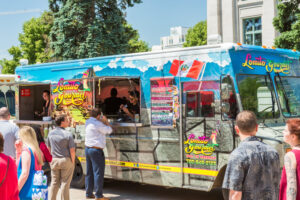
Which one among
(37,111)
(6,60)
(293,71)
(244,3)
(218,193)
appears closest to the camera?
(293,71)

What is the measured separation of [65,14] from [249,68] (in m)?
16.3

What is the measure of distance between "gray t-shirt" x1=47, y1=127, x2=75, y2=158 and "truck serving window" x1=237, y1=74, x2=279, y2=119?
2.88 meters

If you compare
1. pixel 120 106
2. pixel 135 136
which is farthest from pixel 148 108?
pixel 120 106

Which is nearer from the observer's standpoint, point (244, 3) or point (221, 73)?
point (221, 73)

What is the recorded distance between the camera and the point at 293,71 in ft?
26.3

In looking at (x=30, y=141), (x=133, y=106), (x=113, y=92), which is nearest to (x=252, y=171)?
(x=30, y=141)

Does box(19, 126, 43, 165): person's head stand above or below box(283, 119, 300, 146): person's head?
below

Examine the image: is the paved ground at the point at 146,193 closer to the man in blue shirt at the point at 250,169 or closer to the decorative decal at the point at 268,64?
the decorative decal at the point at 268,64

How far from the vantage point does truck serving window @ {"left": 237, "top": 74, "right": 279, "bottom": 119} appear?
7.12 m

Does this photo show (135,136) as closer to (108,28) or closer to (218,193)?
(218,193)

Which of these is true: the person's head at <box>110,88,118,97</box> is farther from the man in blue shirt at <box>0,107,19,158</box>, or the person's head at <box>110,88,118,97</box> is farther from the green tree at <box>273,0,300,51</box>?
the green tree at <box>273,0,300,51</box>

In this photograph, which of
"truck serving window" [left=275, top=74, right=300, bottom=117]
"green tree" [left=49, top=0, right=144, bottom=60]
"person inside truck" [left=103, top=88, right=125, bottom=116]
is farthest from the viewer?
"green tree" [left=49, top=0, right=144, bottom=60]

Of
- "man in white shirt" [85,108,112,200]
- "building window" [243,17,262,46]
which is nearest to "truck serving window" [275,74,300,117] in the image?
"man in white shirt" [85,108,112,200]

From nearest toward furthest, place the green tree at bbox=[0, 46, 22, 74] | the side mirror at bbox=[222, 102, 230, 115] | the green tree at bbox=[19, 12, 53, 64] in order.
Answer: the side mirror at bbox=[222, 102, 230, 115] → the green tree at bbox=[19, 12, 53, 64] → the green tree at bbox=[0, 46, 22, 74]
